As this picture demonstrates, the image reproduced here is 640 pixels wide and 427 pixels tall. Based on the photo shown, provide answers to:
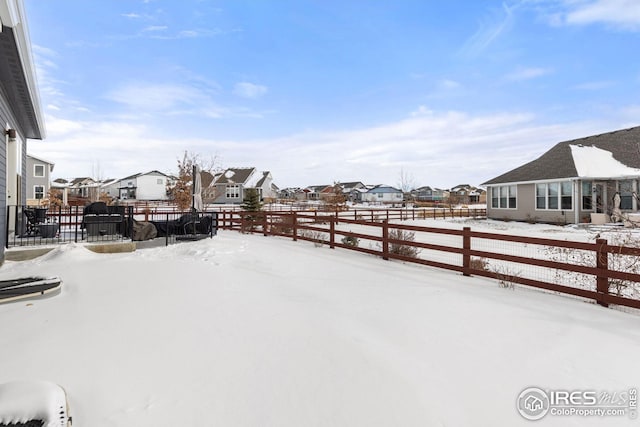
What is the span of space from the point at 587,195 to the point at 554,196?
162 centimetres

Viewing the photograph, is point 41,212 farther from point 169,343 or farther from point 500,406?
point 500,406

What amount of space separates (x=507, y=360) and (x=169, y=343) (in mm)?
3271

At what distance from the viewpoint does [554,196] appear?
20328mm

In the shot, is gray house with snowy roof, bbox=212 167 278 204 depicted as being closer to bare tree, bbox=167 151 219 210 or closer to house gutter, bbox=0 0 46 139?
bare tree, bbox=167 151 219 210

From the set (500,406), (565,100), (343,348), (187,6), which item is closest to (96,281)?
(343,348)

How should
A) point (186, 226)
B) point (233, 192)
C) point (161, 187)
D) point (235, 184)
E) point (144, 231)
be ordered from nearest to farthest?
1. point (144, 231)
2. point (186, 226)
3. point (235, 184)
4. point (233, 192)
5. point (161, 187)

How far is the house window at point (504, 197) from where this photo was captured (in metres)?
23.4

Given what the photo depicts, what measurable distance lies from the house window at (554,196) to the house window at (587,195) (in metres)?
0.61

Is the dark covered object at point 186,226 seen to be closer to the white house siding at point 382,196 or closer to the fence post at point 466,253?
the fence post at point 466,253

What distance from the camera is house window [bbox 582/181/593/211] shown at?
62.3ft

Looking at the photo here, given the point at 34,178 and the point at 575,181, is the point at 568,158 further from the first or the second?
the point at 34,178

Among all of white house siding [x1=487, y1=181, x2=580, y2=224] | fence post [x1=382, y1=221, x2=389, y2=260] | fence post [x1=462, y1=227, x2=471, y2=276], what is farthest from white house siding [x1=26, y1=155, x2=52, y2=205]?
white house siding [x1=487, y1=181, x2=580, y2=224]

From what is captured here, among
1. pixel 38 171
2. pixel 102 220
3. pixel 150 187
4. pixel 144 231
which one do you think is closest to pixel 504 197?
pixel 144 231

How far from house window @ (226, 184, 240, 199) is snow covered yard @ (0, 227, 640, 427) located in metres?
47.4
